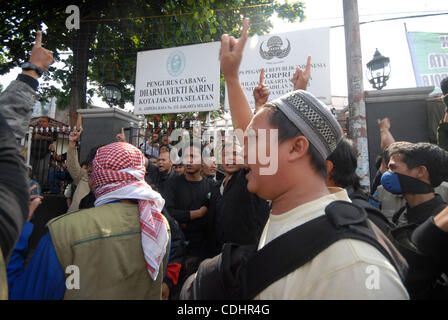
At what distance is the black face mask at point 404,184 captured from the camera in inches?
75.2

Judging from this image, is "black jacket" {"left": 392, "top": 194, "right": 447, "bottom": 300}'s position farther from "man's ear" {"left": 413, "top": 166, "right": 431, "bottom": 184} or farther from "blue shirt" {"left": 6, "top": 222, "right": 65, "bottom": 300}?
"blue shirt" {"left": 6, "top": 222, "right": 65, "bottom": 300}

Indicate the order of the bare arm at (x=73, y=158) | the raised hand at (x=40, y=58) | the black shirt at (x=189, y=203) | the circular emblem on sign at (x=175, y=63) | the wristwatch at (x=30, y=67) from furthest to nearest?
the circular emblem on sign at (x=175, y=63) < the bare arm at (x=73, y=158) < the black shirt at (x=189, y=203) < the raised hand at (x=40, y=58) < the wristwatch at (x=30, y=67)

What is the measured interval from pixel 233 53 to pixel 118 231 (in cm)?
115

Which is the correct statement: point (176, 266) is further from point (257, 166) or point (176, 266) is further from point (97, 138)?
point (97, 138)

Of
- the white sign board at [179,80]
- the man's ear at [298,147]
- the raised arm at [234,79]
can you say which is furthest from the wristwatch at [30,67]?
the white sign board at [179,80]

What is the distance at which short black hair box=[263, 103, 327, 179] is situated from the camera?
1.10 metres

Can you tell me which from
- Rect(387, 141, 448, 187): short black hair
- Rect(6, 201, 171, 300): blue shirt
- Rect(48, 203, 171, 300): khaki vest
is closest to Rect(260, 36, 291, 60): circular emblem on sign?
Rect(387, 141, 448, 187): short black hair

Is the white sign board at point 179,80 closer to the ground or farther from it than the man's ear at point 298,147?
farther from it

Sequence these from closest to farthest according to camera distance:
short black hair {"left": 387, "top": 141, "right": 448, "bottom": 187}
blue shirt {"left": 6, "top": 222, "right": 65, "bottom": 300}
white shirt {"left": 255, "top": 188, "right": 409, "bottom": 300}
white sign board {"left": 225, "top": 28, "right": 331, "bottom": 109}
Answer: white shirt {"left": 255, "top": 188, "right": 409, "bottom": 300} → blue shirt {"left": 6, "top": 222, "right": 65, "bottom": 300} → short black hair {"left": 387, "top": 141, "right": 448, "bottom": 187} → white sign board {"left": 225, "top": 28, "right": 331, "bottom": 109}

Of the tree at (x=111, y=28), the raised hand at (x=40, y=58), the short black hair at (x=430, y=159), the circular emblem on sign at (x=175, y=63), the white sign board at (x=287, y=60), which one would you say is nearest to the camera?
the raised hand at (x=40, y=58)

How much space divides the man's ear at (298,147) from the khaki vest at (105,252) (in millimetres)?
984

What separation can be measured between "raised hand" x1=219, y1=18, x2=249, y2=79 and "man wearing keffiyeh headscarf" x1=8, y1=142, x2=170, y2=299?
777mm

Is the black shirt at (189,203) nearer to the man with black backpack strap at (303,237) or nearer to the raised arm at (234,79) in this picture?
the raised arm at (234,79)

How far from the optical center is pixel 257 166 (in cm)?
115
